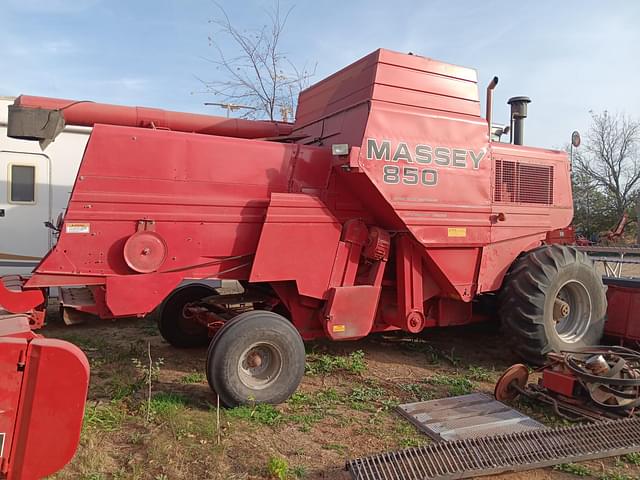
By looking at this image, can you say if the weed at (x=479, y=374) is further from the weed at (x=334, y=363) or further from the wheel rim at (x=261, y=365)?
the wheel rim at (x=261, y=365)

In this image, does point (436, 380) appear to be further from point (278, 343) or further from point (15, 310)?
point (15, 310)

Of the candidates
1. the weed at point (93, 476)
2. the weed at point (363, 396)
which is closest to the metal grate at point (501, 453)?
the weed at point (363, 396)

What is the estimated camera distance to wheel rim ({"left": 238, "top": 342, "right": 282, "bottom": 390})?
4.36m

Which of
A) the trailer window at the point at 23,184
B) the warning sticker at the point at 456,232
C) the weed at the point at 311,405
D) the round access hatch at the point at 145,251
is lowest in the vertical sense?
the weed at the point at 311,405

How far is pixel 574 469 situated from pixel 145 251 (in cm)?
353

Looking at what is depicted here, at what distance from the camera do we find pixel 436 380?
17.1 ft

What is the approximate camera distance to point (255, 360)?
4.40 meters

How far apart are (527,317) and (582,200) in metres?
33.0

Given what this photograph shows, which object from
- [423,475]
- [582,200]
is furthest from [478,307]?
[582,200]

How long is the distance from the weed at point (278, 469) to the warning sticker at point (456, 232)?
9.74ft

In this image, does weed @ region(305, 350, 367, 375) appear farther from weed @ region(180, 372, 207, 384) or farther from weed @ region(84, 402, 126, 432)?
weed @ region(84, 402, 126, 432)

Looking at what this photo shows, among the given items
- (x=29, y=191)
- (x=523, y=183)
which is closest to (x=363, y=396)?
(x=523, y=183)

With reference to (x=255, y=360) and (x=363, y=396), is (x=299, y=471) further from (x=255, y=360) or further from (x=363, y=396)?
(x=363, y=396)

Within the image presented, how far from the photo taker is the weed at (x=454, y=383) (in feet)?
16.1
